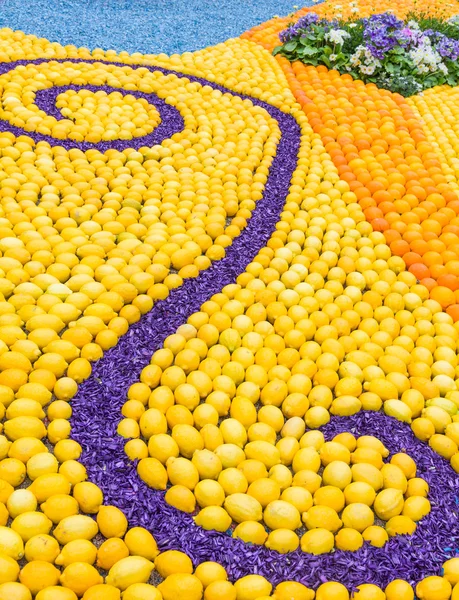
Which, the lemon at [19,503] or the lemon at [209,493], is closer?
the lemon at [19,503]

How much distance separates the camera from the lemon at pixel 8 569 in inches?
102

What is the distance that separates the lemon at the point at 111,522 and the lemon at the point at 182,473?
1.08ft

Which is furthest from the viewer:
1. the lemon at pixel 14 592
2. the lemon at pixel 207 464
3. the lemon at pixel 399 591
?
the lemon at pixel 207 464

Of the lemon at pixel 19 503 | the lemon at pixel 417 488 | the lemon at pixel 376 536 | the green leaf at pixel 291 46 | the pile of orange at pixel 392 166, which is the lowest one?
the lemon at pixel 19 503

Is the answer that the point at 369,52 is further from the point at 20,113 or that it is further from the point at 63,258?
the point at 63,258

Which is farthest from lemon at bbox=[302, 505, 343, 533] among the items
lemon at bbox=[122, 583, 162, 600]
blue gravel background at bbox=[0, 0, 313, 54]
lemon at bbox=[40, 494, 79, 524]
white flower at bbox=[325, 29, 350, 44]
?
blue gravel background at bbox=[0, 0, 313, 54]

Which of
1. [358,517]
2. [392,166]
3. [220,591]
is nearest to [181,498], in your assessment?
[220,591]

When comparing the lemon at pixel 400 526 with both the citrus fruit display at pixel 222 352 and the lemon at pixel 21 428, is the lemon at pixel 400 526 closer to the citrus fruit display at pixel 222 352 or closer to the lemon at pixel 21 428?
the citrus fruit display at pixel 222 352

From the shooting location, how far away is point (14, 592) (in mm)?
2523

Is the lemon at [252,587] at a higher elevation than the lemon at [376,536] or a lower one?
lower

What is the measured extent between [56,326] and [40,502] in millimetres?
1375

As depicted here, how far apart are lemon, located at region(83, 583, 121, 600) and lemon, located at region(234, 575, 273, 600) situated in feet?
1.91

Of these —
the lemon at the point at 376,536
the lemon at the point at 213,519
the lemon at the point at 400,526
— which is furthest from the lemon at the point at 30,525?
the lemon at the point at 400,526

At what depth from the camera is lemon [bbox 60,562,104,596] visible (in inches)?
104
